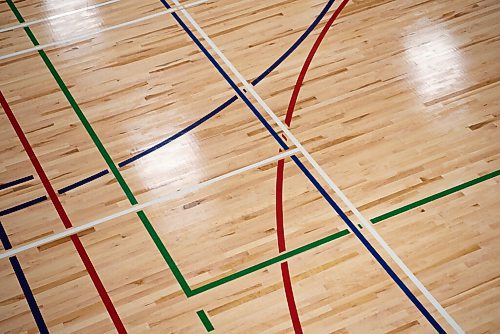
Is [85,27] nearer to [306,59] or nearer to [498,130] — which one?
[306,59]

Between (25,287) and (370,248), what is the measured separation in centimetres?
174

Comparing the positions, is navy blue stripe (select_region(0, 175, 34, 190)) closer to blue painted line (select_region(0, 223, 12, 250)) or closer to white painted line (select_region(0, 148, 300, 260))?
blue painted line (select_region(0, 223, 12, 250))

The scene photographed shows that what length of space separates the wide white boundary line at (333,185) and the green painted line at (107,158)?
0.98 metres

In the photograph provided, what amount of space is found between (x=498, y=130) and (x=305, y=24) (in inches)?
63.3

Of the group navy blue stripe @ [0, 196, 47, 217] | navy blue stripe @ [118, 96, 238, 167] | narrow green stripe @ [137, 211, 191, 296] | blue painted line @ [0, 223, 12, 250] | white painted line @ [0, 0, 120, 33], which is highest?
white painted line @ [0, 0, 120, 33]

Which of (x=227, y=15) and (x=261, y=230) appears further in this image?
(x=227, y=15)

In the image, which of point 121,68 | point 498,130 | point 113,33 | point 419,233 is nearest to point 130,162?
point 121,68

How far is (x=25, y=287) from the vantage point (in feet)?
11.5

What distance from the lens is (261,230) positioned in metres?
3.70

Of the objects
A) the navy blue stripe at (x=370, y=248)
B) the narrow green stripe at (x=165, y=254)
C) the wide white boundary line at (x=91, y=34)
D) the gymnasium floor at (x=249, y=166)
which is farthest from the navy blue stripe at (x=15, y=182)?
the navy blue stripe at (x=370, y=248)

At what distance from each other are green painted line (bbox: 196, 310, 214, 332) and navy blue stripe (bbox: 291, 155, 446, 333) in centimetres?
89

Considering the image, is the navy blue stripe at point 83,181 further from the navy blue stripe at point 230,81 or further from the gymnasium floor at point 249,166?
the navy blue stripe at point 230,81

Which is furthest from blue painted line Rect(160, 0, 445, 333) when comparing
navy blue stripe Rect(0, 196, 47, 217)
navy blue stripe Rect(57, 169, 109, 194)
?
navy blue stripe Rect(0, 196, 47, 217)

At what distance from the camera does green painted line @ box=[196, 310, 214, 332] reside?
3.28 m
